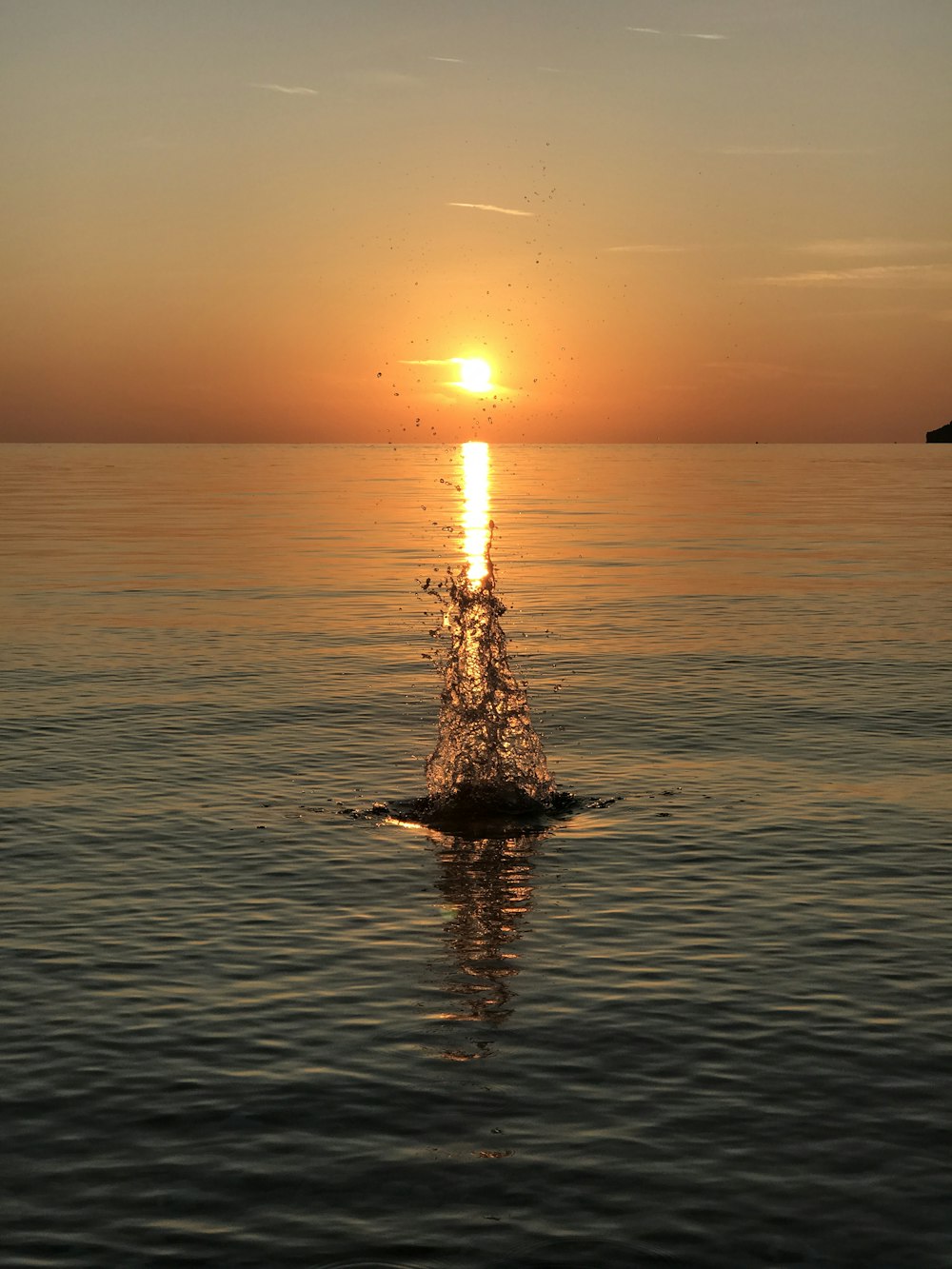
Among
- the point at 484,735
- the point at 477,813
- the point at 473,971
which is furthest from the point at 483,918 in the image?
the point at 484,735

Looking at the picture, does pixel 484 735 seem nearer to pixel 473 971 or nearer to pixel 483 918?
pixel 483 918

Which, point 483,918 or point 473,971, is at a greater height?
point 483,918

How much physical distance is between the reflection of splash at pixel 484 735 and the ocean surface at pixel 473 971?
864 millimetres

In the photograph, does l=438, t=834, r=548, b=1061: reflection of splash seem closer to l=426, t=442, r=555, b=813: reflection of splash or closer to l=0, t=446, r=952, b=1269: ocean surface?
l=0, t=446, r=952, b=1269: ocean surface

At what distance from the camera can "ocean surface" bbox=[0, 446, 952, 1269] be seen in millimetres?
10469

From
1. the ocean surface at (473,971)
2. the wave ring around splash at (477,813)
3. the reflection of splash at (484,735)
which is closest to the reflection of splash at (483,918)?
the ocean surface at (473,971)

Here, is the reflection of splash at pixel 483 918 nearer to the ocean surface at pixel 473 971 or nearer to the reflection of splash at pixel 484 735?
the ocean surface at pixel 473 971

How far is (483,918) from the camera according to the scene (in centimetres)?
1719

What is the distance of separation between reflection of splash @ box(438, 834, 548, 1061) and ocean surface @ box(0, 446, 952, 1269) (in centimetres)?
6

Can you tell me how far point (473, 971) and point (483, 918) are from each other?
1.89 metres

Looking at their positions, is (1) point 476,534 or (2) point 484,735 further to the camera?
(1) point 476,534

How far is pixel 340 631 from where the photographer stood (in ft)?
143

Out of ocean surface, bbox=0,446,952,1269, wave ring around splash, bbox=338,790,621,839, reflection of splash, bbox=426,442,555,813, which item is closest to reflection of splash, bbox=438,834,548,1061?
ocean surface, bbox=0,446,952,1269

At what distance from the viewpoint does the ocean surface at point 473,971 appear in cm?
1047
